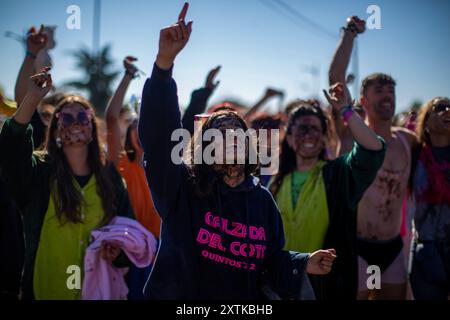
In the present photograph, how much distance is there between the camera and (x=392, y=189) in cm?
427

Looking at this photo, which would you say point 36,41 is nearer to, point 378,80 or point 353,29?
point 353,29

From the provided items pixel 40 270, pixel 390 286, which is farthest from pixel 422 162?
pixel 40 270

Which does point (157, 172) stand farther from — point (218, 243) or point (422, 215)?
point (422, 215)

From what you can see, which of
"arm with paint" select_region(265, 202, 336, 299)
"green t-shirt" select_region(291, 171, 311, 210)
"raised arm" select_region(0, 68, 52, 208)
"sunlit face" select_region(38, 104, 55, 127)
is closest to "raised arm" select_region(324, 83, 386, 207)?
"green t-shirt" select_region(291, 171, 311, 210)

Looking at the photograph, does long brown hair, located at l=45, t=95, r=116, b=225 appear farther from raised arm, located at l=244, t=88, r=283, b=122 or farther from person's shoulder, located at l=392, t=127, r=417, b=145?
person's shoulder, located at l=392, t=127, r=417, b=145

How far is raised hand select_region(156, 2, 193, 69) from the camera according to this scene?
2158 millimetres

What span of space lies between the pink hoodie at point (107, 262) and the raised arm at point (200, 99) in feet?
3.09

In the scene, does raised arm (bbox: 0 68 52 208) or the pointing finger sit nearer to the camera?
the pointing finger

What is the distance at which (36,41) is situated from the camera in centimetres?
395

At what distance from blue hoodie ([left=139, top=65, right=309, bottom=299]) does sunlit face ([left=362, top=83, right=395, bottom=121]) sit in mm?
2002

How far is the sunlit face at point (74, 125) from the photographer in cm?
370

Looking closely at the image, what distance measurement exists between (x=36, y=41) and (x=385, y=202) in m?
3.04

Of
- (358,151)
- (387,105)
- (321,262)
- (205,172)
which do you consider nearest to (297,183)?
(358,151)

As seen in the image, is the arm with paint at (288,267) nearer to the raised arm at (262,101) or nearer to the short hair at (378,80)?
the short hair at (378,80)
